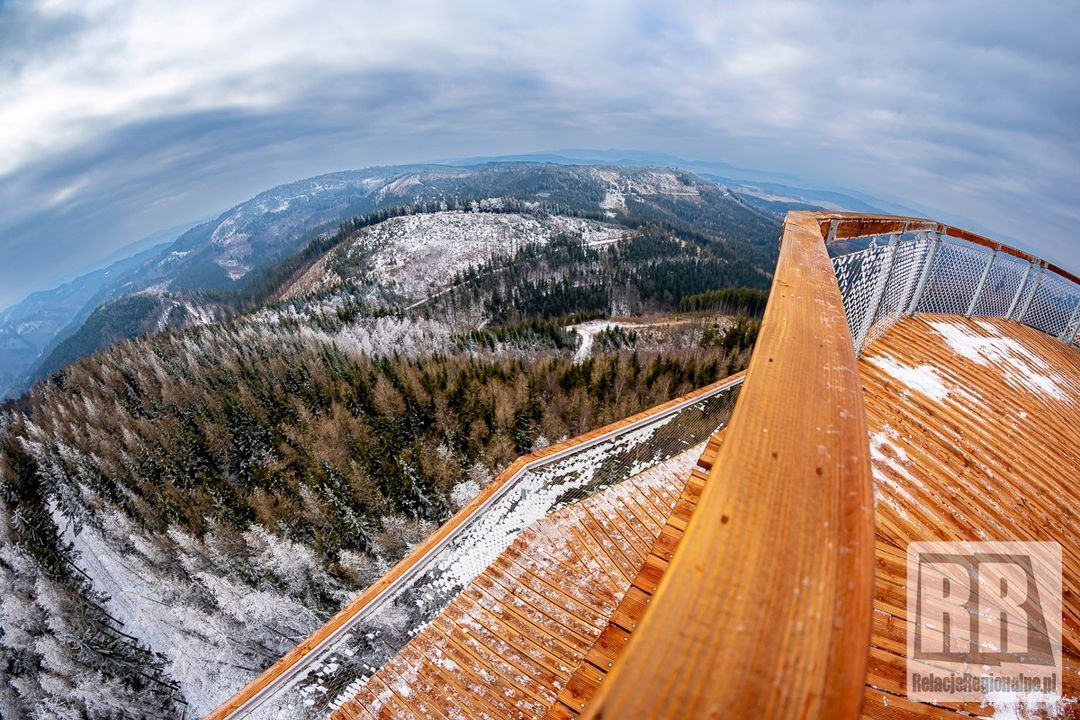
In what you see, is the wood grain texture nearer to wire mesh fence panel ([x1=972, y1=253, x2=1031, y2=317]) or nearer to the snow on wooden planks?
the snow on wooden planks

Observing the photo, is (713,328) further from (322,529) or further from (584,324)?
(322,529)

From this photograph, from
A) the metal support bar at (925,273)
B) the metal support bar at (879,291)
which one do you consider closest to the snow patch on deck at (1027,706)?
the metal support bar at (879,291)

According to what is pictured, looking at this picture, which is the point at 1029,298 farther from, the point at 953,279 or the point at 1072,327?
the point at 953,279

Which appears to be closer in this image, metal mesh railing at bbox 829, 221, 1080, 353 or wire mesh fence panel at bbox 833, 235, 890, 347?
wire mesh fence panel at bbox 833, 235, 890, 347

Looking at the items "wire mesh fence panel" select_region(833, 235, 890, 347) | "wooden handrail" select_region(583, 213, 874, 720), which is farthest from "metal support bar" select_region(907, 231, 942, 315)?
"wooden handrail" select_region(583, 213, 874, 720)

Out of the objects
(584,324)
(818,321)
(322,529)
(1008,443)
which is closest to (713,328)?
(584,324)

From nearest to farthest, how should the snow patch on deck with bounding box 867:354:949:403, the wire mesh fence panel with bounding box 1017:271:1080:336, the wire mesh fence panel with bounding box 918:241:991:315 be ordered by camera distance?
the snow patch on deck with bounding box 867:354:949:403, the wire mesh fence panel with bounding box 918:241:991:315, the wire mesh fence panel with bounding box 1017:271:1080:336

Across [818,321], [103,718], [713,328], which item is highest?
[818,321]
